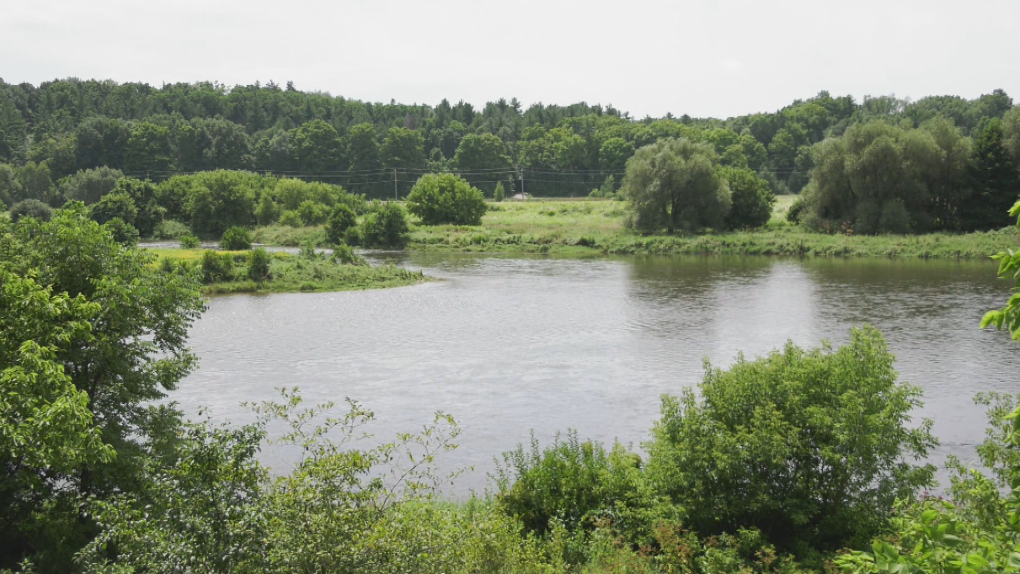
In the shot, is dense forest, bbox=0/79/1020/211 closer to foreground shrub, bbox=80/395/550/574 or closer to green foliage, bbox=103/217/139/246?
green foliage, bbox=103/217/139/246

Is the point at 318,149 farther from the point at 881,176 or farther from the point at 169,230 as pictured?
the point at 881,176

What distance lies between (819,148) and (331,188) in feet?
188

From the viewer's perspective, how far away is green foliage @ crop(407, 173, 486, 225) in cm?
8750

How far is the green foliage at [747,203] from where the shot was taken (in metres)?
76.6

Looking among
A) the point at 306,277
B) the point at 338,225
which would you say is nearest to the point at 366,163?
the point at 338,225

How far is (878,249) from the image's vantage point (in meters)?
61.4

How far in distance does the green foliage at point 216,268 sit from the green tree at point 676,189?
40635 millimetres

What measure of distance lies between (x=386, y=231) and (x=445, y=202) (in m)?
13.0

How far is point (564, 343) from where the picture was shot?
103 ft

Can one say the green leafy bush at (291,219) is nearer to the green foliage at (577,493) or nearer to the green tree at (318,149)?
the green tree at (318,149)

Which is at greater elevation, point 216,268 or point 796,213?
point 796,213

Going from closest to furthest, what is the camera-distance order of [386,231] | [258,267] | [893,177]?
[258,267] < [893,177] < [386,231]

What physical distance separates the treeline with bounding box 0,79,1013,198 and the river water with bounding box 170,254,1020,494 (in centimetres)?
8346

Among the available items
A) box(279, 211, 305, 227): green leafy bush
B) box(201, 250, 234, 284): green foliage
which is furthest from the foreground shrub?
box(279, 211, 305, 227): green leafy bush
